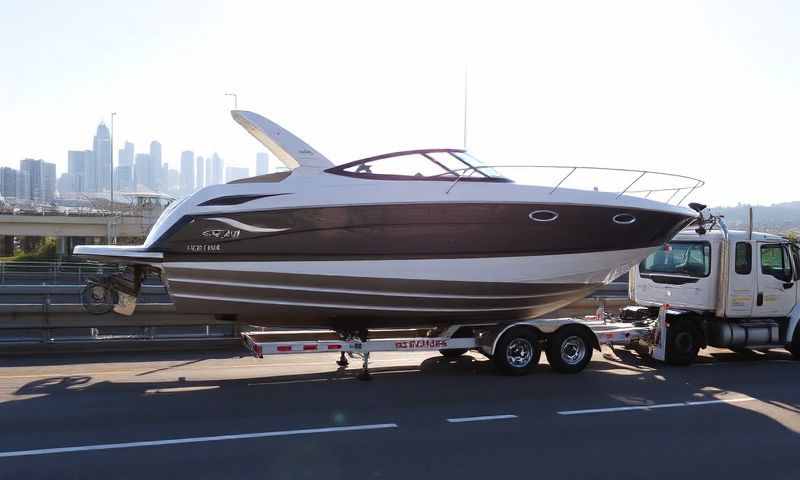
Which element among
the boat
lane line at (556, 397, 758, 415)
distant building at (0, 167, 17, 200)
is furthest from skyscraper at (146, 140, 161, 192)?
lane line at (556, 397, 758, 415)

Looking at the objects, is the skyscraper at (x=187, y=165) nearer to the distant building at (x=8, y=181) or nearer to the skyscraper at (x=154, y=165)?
the skyscraper at (x=154, y=165)

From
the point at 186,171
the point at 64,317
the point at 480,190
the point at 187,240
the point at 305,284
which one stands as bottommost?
the point at 64,317

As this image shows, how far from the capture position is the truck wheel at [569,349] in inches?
371

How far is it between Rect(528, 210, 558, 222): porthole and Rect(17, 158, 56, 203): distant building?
5579 inches

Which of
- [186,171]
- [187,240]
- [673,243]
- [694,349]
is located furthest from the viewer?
[186,171]

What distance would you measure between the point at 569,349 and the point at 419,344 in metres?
2.26

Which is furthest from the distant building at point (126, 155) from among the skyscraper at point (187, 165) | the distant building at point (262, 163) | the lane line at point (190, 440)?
the lane line at point (190, 440)

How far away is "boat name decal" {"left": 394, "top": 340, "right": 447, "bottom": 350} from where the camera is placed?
885cm

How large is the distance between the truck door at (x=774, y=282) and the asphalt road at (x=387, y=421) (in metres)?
1.07

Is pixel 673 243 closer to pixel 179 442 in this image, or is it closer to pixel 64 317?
pixel 179 442

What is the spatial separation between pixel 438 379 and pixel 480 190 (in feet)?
8.69

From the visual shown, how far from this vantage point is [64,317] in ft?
34.3

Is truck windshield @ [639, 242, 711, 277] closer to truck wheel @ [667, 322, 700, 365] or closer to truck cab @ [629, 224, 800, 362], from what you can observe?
truck cab @ [629, 224, 800, 362]

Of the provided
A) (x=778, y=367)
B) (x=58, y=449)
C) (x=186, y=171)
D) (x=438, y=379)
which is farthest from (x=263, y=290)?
(x=186, y=171)
